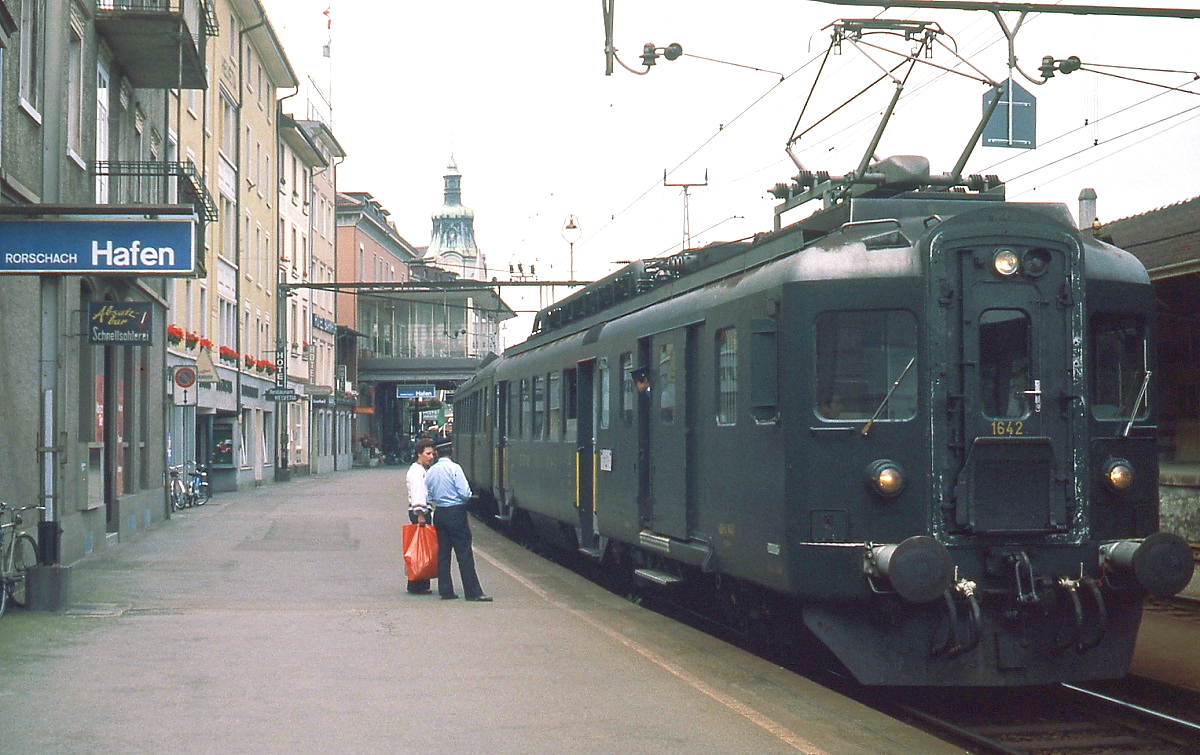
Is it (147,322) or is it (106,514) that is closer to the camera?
(147,322)

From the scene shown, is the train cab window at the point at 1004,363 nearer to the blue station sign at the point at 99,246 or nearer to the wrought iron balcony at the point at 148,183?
the blue station sign at the point at 99,246

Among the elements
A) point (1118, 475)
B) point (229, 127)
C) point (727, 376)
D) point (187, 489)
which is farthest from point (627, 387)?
point (229, 127)

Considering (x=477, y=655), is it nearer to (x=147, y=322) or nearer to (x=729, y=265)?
(x=729, y=265)

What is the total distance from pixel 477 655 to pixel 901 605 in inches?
118

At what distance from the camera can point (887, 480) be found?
8969 mm

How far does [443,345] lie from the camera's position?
91312mm

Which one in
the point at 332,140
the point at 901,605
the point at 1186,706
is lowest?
the point at 1186,706

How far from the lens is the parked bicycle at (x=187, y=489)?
30.2 m

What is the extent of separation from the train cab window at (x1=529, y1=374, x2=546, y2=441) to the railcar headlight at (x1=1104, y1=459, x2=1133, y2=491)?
958cm

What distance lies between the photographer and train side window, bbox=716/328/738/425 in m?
10.4

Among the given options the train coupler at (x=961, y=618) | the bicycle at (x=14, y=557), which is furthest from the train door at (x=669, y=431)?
the bicycle at (x=14, y=557)

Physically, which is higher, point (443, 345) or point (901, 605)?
point (443, 345)

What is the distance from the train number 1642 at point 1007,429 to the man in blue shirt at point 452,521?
613 centimetres

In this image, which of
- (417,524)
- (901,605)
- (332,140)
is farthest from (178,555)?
(332,140)
